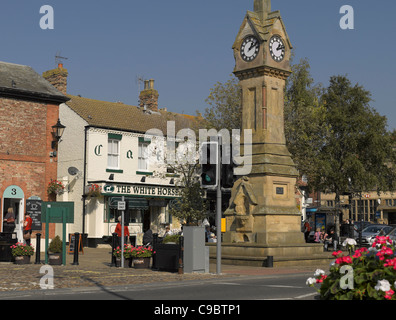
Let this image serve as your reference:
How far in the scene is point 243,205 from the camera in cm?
2283

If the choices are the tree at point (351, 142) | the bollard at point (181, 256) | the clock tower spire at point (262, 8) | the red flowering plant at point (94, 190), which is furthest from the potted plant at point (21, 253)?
the tree at point (351, 142)

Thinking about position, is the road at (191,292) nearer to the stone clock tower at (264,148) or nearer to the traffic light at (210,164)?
the traffic light at (210,164)

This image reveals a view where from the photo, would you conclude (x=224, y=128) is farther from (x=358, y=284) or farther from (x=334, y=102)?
(x=358, y=284)

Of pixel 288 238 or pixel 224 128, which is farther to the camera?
pixel 224 128

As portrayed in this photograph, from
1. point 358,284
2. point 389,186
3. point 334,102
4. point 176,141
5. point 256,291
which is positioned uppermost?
point 334,102

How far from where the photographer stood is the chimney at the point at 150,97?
44062 mm

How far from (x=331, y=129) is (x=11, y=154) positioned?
20.5 m

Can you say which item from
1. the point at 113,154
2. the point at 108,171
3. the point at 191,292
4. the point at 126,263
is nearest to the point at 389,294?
the point at 191,292

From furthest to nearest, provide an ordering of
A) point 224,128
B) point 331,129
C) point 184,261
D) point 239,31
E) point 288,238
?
point 331,129 → point 224,128 → point 239,31 → point 288,238 → point 184,261

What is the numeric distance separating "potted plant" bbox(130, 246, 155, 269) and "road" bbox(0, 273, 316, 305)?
4712mm

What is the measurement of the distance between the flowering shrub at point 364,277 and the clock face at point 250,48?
15.9m

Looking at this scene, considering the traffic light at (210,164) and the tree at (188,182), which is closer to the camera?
the traffic light at (210,164)

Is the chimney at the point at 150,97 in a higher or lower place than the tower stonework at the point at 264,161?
higher
